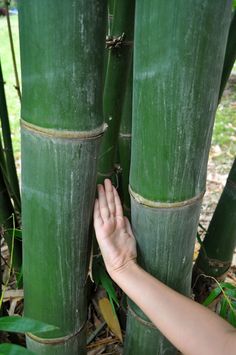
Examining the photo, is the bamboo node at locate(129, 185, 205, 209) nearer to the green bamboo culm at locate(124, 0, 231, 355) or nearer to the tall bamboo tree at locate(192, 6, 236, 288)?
the green bamboo culm at locate(124, 0, 231, 355)

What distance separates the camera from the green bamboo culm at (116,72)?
702mm

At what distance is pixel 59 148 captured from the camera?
22.6 inches

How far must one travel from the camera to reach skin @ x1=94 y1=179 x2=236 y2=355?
2.04 ft

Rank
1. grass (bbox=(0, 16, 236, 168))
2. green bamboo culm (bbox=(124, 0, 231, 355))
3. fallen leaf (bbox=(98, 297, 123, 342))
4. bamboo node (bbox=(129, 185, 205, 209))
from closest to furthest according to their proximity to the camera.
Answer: green bamboo culm (bbox=(124, 0, 231, 355)) → bamboo node (bbox=(129, 185, 205, 209)) → fallen leaf (bbox=(98, 297, 123, 342)) → grass (bbox=(0, 16, 236, 168))

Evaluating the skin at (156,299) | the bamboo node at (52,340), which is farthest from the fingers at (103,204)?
the bamboo node at (52,340)

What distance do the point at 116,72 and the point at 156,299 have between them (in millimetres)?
422

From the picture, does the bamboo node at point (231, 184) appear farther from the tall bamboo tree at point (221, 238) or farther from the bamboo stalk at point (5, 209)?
the bamboo stalk at point (5, 209)

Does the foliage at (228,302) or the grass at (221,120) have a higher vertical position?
the foliage at (228,302)

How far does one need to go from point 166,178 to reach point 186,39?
199 mm

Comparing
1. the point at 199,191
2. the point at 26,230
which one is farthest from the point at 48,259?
the point at 199,191

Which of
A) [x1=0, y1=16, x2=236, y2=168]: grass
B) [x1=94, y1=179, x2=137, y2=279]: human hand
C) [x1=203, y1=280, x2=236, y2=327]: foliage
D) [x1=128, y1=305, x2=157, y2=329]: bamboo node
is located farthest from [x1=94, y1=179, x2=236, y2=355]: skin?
[x1=0, y1=16, x2=236, y2=168]: grass

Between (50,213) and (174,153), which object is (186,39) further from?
(50,213)

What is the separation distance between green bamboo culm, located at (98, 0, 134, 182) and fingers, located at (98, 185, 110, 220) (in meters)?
0.19

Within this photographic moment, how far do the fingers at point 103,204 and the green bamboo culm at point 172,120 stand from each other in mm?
48
